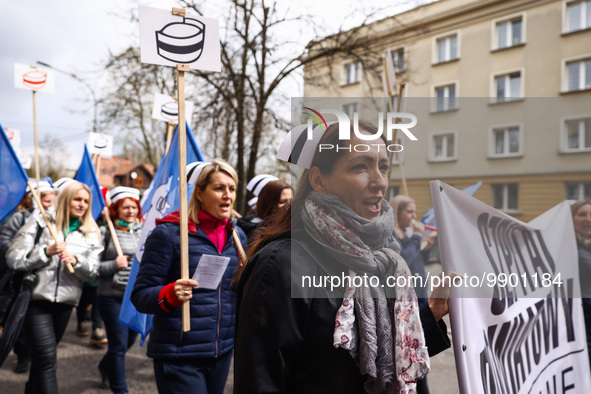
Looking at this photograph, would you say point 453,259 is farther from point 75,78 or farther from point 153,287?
point 75,78

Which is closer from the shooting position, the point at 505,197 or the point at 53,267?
the point at 505,197

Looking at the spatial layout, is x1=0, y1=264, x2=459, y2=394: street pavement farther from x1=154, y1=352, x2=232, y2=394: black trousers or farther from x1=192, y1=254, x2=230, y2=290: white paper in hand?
x1=192, y1=254, x2=230, y2=290: white paper in hand

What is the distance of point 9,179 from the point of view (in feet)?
13.6

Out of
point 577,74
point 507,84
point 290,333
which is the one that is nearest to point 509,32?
point 507,84

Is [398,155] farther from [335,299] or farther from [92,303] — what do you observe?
[92,303]

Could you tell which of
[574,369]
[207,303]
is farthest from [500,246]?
[207,303]

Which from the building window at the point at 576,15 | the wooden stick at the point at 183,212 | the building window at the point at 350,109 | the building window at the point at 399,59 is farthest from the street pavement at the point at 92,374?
the building window at the point at 576,15

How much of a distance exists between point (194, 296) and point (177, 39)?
1428mm

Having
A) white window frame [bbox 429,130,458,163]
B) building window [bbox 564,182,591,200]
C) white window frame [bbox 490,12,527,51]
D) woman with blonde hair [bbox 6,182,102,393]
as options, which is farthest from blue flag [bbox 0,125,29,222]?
white window frame [bbox 490,12,527,51]

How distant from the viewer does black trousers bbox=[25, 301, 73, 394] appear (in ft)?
11.0

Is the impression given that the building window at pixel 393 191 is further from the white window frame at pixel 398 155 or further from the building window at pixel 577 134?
the building window at pixel 577 134

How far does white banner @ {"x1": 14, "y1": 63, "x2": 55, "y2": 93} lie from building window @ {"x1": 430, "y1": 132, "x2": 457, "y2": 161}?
4.89 metres

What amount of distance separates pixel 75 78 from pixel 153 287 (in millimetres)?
11248

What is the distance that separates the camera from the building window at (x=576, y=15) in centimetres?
2106
